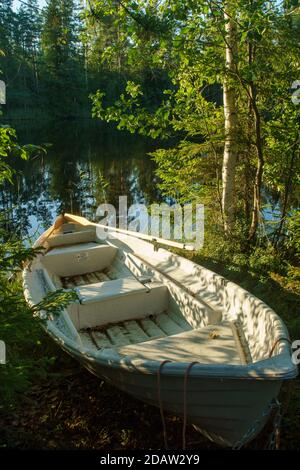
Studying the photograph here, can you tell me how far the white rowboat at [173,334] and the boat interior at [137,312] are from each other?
0.05 feet

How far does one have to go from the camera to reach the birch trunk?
267 inches

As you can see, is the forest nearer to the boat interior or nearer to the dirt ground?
the dirt ground

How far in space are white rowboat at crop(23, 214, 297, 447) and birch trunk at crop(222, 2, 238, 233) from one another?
1.78 meters

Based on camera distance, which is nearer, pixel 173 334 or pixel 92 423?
pixel 92 423

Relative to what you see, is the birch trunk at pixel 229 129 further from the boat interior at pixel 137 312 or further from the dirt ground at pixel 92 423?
the dirt ground at pixel 92 423

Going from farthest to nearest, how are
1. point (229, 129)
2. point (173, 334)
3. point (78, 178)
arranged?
1. point (78, 178)
2. point (229, 129)
3. point (173, 334)

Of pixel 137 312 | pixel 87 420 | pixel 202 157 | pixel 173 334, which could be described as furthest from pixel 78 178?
pixel 87 420

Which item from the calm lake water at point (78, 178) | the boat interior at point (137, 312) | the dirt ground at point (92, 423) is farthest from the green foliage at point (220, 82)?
the dirt ground at point (92, 423)

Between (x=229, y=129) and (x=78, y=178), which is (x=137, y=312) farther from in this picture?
(x=78, y=178)

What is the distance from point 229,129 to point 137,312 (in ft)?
12.2

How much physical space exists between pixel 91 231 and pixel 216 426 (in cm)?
628

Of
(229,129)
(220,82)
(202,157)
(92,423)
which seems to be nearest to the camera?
(92,423)

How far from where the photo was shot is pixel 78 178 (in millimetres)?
21562

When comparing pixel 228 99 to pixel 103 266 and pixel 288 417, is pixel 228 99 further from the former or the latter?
pixel 288 417
